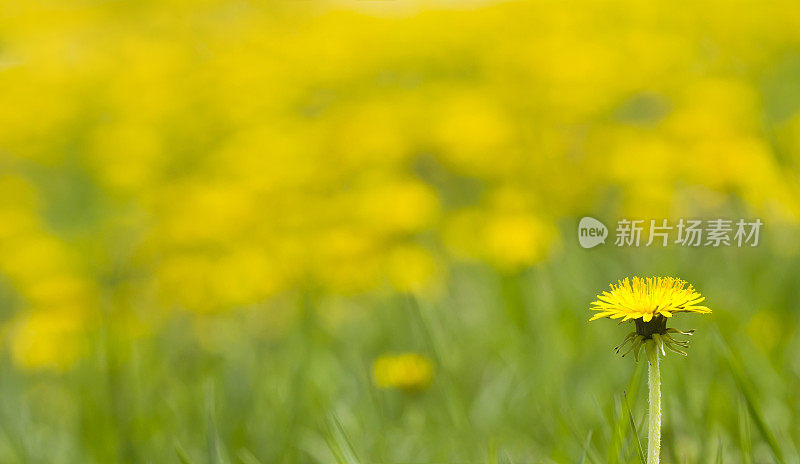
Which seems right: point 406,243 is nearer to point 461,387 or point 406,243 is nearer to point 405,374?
point 461,387

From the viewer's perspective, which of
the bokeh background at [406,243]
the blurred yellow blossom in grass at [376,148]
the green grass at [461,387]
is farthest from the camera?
the blurred yellow blossom in grass at [376,148]

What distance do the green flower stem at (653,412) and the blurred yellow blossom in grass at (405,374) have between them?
76cm

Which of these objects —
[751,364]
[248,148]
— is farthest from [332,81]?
[751,364]

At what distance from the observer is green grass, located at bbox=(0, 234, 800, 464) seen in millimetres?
1175

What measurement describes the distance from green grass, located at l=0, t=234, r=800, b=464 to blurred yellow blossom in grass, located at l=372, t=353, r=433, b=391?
33mm

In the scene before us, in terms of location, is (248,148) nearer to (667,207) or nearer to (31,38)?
(667,207)

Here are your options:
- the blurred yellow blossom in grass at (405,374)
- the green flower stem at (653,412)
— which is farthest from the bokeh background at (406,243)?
the green flower stem at (653,412)

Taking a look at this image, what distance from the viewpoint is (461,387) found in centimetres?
162

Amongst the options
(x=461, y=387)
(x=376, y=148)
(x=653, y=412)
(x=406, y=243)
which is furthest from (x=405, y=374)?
(x=376, y=148)

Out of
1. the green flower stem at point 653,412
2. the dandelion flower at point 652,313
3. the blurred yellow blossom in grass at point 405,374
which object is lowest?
the blurred yellow blossom in grass at point 405,374

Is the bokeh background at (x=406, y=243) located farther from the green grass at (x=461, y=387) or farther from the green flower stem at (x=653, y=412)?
the green flower stem at (x=653, y=412)

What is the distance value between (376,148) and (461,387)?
6.60 feet

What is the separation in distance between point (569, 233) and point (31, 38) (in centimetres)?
531

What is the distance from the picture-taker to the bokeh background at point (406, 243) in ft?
4.60
